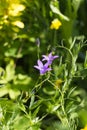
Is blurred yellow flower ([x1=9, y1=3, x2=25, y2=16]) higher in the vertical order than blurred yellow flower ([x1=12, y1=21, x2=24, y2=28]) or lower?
higher

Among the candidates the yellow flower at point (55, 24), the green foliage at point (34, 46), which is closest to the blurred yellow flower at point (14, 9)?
the green foliage at point (34, 46)

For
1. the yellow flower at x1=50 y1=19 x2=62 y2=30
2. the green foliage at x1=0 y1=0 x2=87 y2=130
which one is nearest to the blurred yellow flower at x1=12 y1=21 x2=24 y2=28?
the green foliage at x1=0 y1=0 x2=87 y2=130

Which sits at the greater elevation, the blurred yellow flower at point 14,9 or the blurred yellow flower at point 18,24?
the blurred yellow flower at point 14,9

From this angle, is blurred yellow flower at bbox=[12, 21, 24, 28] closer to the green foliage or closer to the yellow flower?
the green foliage

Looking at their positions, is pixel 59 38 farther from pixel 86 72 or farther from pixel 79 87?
pixel 86 72

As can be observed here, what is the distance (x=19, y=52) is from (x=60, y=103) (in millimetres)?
737

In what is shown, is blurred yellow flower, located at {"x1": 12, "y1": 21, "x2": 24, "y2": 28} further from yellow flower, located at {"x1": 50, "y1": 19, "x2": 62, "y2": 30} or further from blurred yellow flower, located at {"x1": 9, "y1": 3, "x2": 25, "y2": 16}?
yellow flower, located at {"x1": 50, "y1": 19, "x2": 62, "y2": 30}

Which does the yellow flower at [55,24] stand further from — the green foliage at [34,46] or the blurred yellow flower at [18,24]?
the blurred yellow flower at [18,24]

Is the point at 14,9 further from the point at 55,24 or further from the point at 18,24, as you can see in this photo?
the point at 55,24

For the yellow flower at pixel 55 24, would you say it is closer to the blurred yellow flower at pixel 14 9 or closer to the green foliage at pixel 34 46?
the green foliage at pixel 34 46

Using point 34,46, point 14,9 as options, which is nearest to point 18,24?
point 14,9

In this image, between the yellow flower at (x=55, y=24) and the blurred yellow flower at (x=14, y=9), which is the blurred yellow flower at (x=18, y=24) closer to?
Answer: the blurred yellow flower at (x=14, y=9)

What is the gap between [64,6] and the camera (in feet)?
7.70

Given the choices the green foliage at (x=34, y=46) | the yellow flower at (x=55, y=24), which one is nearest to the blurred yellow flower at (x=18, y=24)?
the green foliage at (x=34, y=46)
